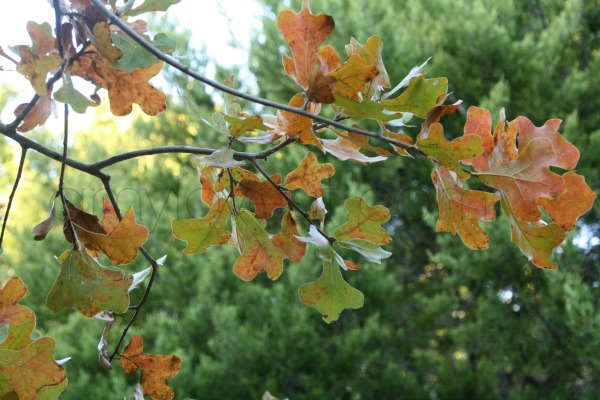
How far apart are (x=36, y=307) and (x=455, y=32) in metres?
2.99

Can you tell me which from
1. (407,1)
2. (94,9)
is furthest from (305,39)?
(407,1)

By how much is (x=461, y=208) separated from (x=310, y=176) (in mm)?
171

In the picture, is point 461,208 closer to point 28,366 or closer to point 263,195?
point 263,195

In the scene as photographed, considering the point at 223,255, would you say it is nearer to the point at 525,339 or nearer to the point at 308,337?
the point at 308,337

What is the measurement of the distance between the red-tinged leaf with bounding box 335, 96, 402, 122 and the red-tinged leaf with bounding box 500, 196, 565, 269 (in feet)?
0.39

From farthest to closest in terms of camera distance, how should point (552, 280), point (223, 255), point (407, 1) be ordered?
point (407, 1), point (223, 255), point (552, 280)

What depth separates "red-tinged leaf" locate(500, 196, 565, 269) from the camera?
0.52 meters

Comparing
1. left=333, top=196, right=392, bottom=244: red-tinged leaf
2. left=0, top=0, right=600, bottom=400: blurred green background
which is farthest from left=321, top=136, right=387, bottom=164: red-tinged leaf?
left=0, top=0, right=600, bottom=400: blurred green background

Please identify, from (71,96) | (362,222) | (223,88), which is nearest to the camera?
(223,88)

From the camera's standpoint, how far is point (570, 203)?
0.52 meters

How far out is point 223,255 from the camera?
3732 millimetres

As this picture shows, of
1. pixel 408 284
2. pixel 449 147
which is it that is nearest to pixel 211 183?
pixel 449 147

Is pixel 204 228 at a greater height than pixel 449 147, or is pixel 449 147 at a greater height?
pixel 449 147

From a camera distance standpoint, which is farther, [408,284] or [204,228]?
[408,284]
